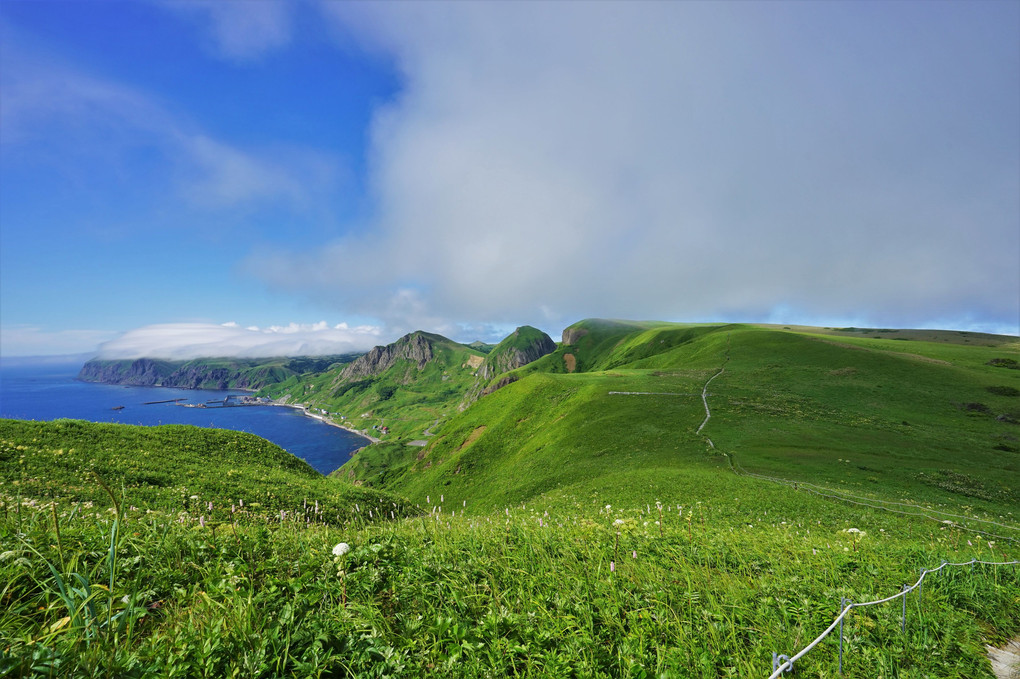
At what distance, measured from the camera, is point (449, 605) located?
476cm

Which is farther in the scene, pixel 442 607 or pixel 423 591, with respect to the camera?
pixel 423 591

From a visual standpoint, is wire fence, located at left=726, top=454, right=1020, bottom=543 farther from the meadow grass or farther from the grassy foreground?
the meadow grass

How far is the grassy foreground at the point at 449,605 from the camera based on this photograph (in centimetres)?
334

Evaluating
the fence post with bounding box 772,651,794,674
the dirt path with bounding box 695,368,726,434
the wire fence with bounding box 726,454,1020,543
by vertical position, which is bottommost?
the wire fence with bounding box 726,454,1020,543

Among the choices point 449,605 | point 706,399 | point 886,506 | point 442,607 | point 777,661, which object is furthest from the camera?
point 706,399

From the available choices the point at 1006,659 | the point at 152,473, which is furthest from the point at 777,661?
the point at 152,473

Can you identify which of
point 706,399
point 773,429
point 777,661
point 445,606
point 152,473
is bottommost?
point 773,429

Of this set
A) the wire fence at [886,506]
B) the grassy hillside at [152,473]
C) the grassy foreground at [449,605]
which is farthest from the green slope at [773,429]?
the grassy foreground at [449,605]

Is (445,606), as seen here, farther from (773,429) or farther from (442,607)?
(773,429)

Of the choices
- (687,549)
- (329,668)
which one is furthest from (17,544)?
(687,549)

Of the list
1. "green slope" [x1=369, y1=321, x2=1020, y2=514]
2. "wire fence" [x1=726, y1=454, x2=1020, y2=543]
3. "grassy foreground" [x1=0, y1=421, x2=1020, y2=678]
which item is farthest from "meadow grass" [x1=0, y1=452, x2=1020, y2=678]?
"green slope" [x1=369, y1=321, x2=1020, y2=514]

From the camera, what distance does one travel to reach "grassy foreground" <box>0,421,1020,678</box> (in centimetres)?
334

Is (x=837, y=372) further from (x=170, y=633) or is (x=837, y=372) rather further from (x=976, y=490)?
(x=170, y=633)

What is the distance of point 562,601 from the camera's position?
4934 millimetres
